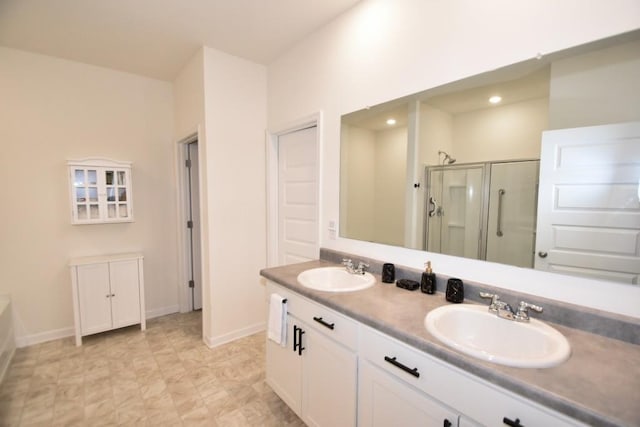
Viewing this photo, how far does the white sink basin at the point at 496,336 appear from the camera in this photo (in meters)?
0.89

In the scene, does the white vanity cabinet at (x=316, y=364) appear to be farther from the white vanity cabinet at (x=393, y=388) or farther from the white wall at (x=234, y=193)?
the white wall at (x=234, y=193)

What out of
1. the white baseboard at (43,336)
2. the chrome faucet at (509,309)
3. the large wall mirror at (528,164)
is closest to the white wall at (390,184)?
the large wall mirror at (528,164)

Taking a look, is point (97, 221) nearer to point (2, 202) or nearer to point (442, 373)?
point (2, 202)

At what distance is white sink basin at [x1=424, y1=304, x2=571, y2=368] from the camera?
2.91 ft

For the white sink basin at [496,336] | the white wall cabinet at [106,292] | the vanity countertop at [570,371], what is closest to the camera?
the vanity countertop at [570,371]

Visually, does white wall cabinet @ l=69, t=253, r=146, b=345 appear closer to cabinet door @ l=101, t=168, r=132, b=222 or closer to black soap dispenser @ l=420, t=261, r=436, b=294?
cabinet door @ l=101, t=168, r=132, b=222

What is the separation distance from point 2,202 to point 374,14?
3.53m

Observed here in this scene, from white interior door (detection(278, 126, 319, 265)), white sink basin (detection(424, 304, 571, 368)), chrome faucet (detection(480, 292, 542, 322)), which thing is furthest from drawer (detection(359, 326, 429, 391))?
white interior door (detection(278, 126, 319, 265))

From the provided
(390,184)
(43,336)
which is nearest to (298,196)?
(390,184)

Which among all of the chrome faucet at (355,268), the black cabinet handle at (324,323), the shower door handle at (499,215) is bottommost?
the black cabinet handle at (324,323)

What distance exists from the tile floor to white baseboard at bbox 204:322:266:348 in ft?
0.18

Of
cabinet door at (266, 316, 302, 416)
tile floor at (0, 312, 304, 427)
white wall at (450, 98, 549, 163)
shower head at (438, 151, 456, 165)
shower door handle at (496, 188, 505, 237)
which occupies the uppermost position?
white wall at (450, 98, 549, 163)

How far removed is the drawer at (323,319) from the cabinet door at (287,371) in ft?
0.33

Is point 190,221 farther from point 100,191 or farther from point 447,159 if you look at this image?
point 447,159
